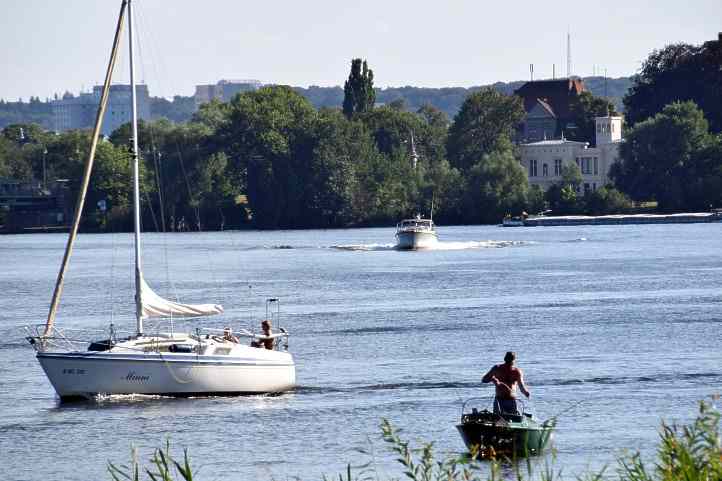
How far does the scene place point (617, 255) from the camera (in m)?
124

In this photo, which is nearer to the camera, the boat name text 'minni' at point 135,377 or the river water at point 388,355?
the river water at point 388,355

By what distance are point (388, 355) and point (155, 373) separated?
44.9ft

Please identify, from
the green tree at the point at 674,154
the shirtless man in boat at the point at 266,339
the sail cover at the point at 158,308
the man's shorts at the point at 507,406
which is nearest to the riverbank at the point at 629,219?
the green tree at the point at 674,154

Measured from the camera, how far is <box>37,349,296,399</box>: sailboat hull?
42438mm

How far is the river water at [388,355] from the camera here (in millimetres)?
36656

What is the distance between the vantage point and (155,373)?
4256 cm

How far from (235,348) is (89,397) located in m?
4.47

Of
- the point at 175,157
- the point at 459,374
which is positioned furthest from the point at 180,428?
the point at 175,157

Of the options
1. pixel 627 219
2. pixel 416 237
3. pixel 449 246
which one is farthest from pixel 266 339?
pixel 627 219

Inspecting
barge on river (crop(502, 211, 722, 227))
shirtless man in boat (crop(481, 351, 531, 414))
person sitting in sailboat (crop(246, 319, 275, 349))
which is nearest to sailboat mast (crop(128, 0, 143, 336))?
person sitting in sailboat (crop(246, 319, 275, 349))

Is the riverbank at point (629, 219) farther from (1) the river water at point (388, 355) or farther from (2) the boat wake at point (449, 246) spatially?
(1) the river water at point (388, 355)

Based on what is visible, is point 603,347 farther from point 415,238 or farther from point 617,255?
point 415,238

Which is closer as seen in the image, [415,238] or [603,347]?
[603,347]

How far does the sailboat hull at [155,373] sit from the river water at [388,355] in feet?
1.46
